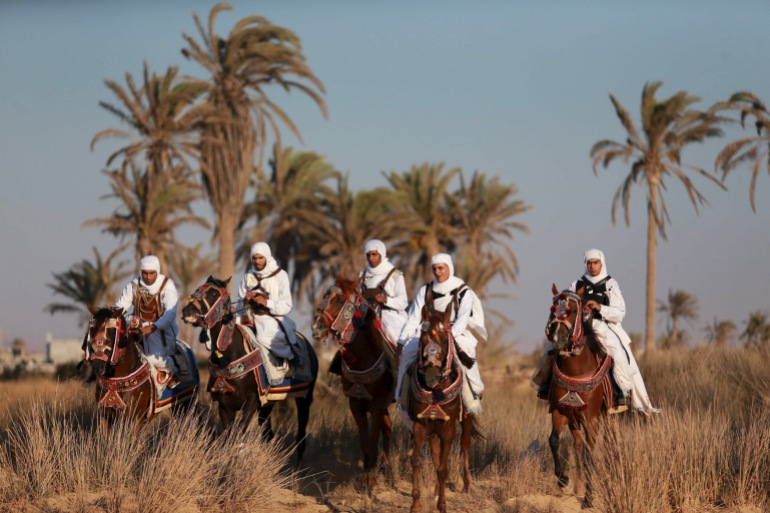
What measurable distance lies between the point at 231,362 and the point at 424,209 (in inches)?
1112

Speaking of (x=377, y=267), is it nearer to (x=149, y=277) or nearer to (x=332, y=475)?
(x=332, y=475)

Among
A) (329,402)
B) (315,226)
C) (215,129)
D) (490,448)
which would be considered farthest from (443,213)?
(490,448)

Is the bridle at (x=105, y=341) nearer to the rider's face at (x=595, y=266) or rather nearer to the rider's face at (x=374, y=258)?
the rider's face at (x=374, y=258)

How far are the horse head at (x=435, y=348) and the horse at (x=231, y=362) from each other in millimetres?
3159

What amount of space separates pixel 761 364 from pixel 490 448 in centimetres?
653

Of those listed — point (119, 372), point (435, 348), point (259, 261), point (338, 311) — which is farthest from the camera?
point (259, 261)

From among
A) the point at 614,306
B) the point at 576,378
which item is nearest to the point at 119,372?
the point at 576,378

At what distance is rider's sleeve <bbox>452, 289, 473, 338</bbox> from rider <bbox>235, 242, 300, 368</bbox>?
3.16 meters

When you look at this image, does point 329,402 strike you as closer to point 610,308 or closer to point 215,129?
point 610,308

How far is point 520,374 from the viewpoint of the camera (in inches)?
1287

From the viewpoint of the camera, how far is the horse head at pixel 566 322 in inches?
442

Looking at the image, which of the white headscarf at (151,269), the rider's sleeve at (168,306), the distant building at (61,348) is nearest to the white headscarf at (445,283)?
the rider's sleeve at (168,306)

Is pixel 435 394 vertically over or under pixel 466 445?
over

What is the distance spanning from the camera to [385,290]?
13469 millimetres
